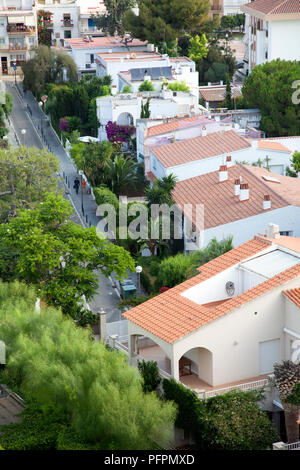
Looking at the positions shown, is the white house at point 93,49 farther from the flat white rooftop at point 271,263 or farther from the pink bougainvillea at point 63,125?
the flat white rooftop at point 271,263

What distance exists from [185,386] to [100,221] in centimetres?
2434

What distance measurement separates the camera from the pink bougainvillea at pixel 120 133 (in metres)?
68.9

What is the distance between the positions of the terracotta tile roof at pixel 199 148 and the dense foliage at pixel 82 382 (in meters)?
20.7

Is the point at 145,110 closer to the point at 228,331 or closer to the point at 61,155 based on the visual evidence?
the point at 61,155

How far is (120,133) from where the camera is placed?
227 ft

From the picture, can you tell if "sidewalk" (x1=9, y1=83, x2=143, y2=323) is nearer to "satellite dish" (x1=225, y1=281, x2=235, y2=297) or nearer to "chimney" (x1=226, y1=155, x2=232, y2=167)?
"satellite dish" (x1=225, y1=281, x2=235, y2=297)

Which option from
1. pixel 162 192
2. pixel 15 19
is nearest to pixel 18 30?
pixel 15 19

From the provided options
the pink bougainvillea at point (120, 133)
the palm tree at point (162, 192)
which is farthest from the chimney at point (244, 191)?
the pink bougainvillea at point (120, 133)

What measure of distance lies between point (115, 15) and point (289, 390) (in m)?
77.4

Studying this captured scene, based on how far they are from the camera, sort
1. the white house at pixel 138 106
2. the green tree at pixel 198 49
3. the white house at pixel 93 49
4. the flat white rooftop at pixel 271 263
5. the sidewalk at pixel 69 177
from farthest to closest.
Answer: the green tree at pixel 198 49, the white house at pixel 93 49, the white house at pixel 138 106, the sidewalk at pixel 69 177, the flat white rooftop at pixel 271 263

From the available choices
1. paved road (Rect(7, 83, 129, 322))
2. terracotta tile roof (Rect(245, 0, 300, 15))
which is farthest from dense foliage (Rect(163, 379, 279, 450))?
terracotta tile roof (Rect(245, 0, 300, 15))

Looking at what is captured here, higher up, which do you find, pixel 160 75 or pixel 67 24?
pixel 67 24

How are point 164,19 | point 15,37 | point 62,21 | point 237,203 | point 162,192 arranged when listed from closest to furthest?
point 237,203
point 162,192
point 164,19
point 15,37
point 62,21
